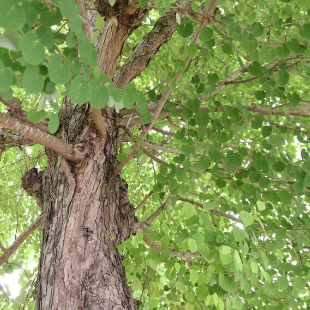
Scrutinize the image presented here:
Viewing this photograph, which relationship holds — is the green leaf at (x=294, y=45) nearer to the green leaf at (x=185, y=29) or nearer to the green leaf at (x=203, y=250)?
the green leaf at (x=185, y=29)

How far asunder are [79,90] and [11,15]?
335 mm

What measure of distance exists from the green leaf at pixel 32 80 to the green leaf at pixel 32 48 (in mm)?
64

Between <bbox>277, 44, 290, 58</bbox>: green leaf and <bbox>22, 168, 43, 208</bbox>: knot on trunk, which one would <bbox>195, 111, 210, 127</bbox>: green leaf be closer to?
<bbox>277, 44, 290, 58</bbox>: green leaf

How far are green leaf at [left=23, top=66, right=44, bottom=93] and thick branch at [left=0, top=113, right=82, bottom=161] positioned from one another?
72cm

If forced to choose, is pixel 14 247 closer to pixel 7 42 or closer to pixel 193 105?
pixel 193 105

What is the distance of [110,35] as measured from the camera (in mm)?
2855

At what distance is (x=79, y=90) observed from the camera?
3.90 feet

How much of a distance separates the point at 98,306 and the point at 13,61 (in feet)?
4.51

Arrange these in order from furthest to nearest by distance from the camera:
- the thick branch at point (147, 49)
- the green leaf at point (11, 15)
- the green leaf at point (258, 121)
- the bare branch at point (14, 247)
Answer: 1. the thick branch at point (147, 49)
2. the bare branch at point (14, 247)
3. the green leaf at point (258, 121)
4. the green leaf at point (11, 15)

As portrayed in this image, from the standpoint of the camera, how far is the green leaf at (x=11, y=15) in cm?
89

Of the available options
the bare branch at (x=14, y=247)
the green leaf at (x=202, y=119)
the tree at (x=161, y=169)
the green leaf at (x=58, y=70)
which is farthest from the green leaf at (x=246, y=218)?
the bare branch at (x=14, y=247)

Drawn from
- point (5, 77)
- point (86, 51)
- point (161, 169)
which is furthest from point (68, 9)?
point (161, 169)

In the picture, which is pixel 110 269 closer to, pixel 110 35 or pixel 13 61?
pixel 13 61

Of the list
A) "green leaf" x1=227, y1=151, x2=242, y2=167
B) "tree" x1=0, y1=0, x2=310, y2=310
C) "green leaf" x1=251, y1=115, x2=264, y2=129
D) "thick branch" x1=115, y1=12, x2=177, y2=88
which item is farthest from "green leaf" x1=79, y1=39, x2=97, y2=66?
"thick branch" x1=115, y1=12, x2=177, y2=88
